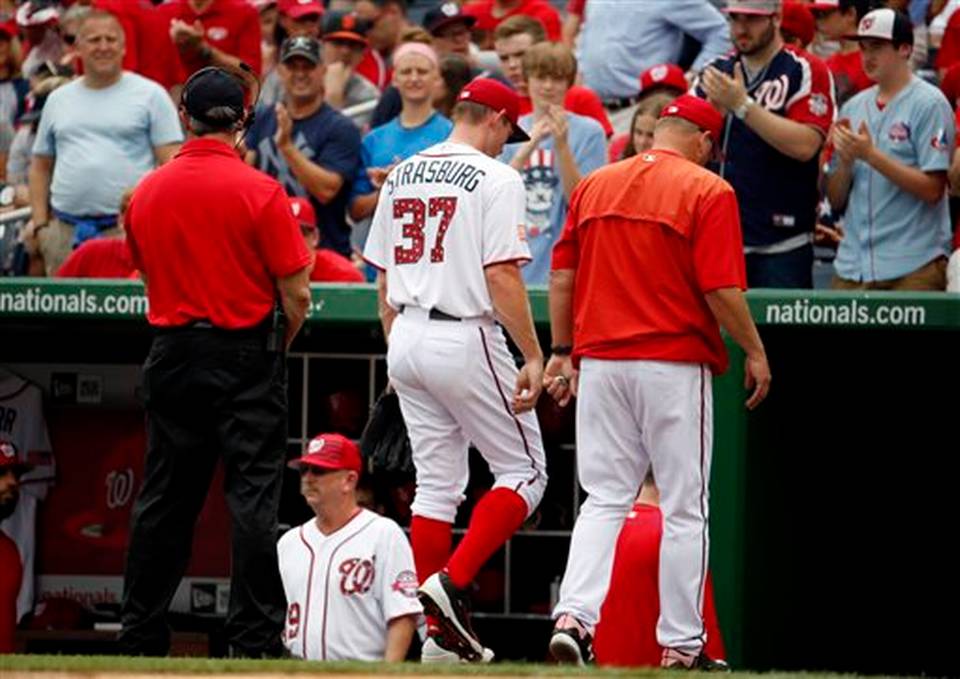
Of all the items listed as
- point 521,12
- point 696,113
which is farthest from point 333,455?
point 521,12

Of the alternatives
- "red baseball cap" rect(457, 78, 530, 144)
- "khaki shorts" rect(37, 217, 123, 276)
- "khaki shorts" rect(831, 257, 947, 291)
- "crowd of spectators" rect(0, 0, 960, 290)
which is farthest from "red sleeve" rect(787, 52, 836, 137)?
"khaki shorts" rect(37, 217, 123, 276)

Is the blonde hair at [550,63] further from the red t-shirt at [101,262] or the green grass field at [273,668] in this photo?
the green grass field at [273,668]

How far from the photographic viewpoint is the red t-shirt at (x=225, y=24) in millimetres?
12906

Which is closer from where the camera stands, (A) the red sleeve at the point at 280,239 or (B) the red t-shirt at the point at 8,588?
(A) the red sleeve at the point at 280,239

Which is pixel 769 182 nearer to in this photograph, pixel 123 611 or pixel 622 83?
pixel 622 83

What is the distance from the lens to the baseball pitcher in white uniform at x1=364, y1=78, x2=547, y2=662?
321 inches

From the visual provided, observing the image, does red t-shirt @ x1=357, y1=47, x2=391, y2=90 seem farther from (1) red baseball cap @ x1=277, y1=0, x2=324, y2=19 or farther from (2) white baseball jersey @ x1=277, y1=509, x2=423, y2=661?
(2) white baseball jersey @ x1=277, y1=509, x2=423, y2=661

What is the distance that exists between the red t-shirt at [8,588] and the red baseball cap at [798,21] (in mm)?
4425

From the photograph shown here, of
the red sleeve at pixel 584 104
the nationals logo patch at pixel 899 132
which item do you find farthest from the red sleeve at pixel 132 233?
the red sleeve at pixel 584 104

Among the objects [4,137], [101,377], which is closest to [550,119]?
[101,377]

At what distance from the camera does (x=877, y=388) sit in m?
10.5

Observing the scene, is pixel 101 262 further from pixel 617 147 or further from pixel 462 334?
pixel 462 334

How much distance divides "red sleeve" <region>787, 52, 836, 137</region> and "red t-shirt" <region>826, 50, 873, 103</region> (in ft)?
4.35

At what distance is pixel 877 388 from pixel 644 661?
2853mm
